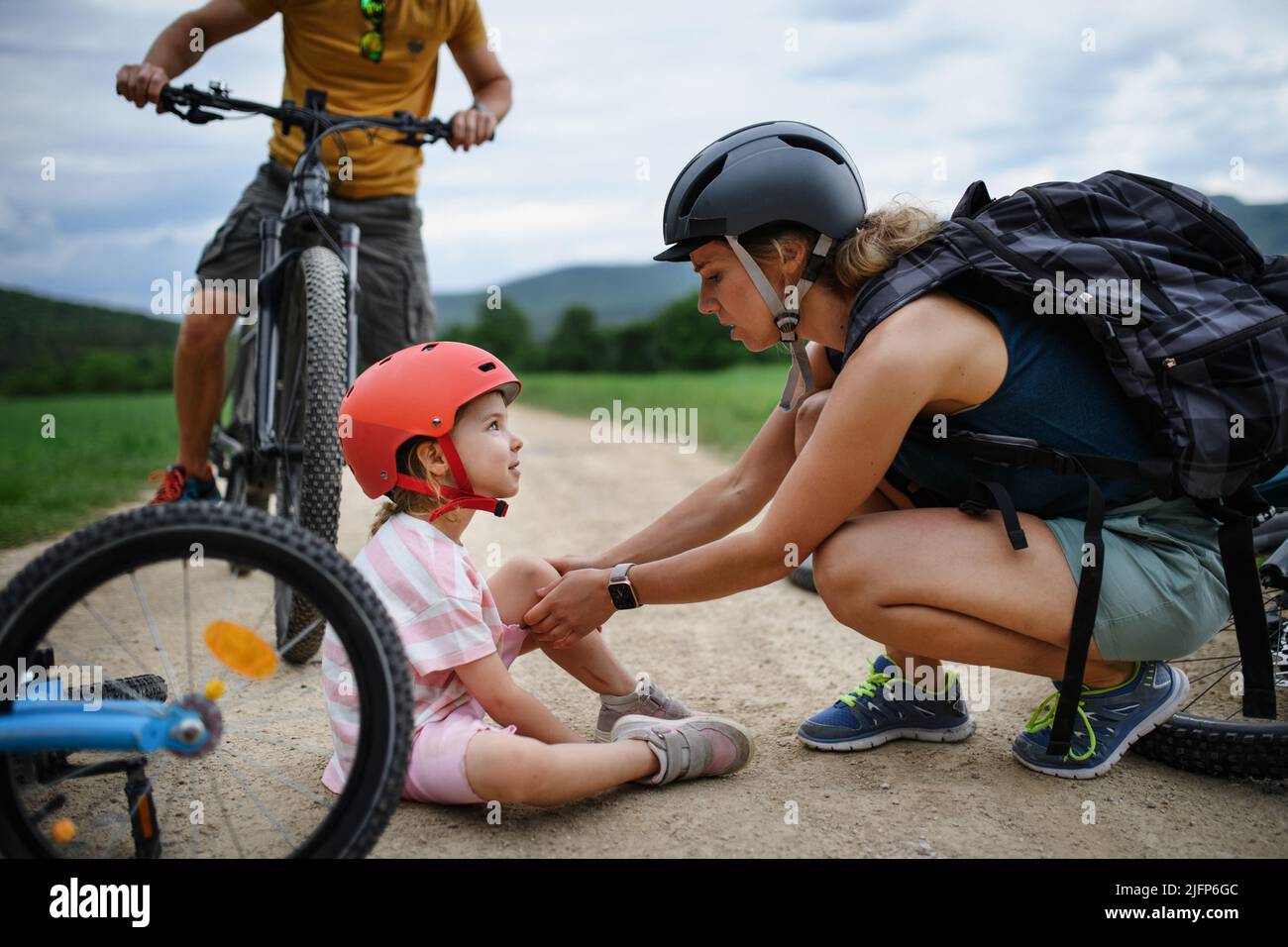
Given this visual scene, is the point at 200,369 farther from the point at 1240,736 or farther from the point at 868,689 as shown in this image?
the point at 1240,736

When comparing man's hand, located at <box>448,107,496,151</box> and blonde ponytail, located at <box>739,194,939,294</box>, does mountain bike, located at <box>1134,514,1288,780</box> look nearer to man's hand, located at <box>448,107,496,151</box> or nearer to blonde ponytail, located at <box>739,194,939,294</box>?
blonde ponytail, located at <box>739,194,939,294</box>

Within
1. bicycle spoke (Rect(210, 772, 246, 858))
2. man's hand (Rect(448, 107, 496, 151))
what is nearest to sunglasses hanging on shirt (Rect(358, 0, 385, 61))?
man's hand (Rect(448, 107, 496, 151))

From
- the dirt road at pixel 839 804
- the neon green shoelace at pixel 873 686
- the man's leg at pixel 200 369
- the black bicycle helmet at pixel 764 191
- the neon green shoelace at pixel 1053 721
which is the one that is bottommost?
the dirt road at pixel 839 804

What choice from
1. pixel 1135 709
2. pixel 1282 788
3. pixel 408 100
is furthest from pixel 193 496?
pixel 1282 788

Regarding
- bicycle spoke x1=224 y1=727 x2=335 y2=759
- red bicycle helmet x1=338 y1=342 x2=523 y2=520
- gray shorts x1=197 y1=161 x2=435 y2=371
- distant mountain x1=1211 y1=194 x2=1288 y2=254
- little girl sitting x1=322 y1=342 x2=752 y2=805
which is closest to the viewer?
little girl sitting x1=322 y1=342 x2=752 y2=805

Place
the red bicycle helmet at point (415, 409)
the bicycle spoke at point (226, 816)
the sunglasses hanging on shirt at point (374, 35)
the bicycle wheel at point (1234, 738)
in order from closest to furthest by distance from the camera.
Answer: the bicycle spoke at point (226, 816)
the red bicycle helmet at point (415, 409)
the bicycle wheel at point (1234, 738)
the sunglasses hanging on shirt at point (374, 35)

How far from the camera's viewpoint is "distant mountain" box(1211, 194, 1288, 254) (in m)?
2.97

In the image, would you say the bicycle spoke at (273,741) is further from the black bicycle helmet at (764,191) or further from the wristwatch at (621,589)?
→ the black bicycle helmet at (764,191)

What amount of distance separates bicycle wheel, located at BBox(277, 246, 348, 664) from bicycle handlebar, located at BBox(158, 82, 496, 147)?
1.58ft

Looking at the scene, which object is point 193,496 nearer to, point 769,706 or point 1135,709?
point 769,706


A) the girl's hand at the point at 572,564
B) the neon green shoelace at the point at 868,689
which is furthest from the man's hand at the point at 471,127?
the neon green shoelace at the point at 868,689

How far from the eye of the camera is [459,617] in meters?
2.29

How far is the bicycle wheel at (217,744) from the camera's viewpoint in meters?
1.77

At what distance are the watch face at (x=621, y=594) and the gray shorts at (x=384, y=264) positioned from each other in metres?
2.15
